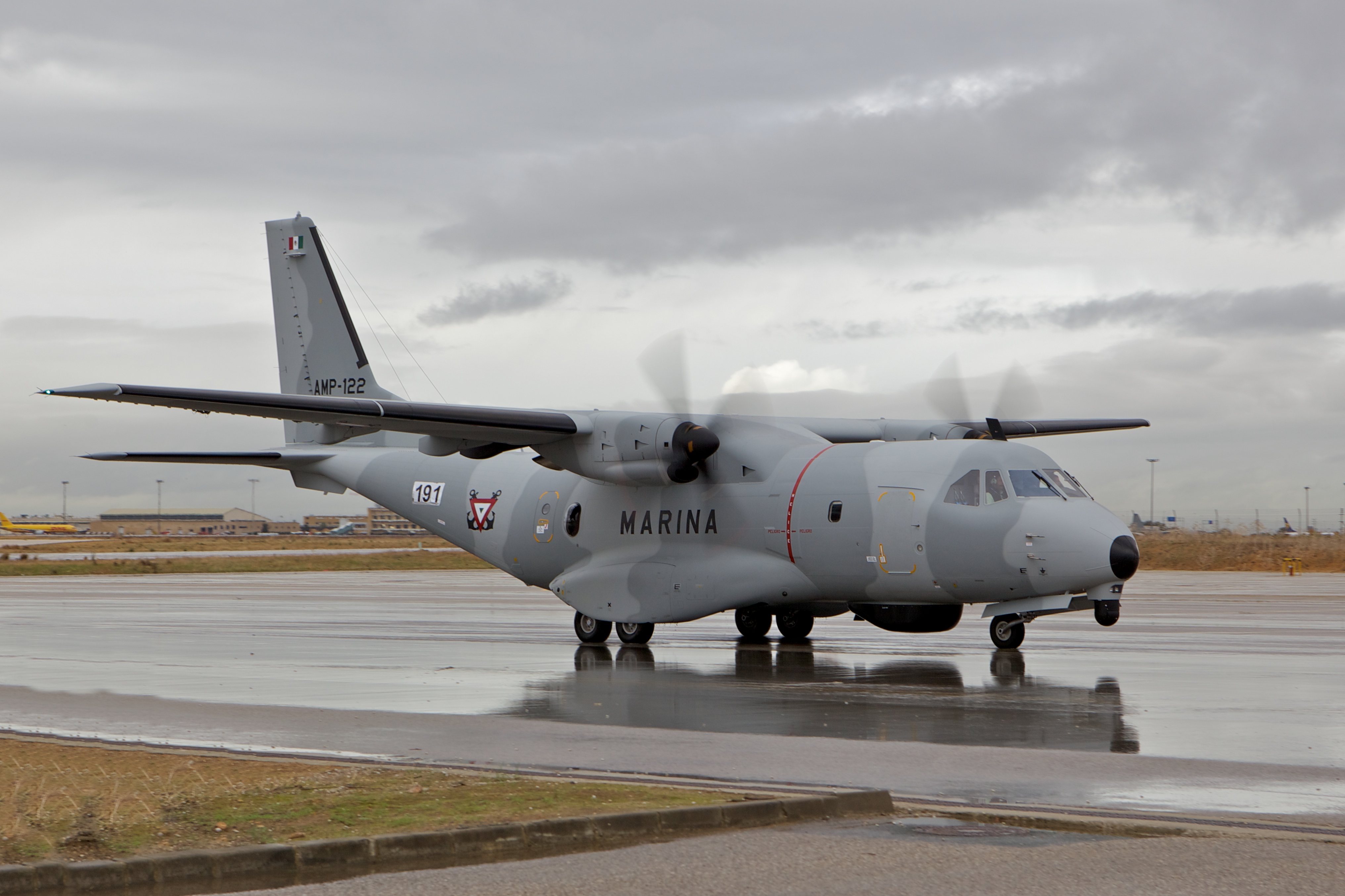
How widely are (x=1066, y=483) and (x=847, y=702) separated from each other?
655 centimetres

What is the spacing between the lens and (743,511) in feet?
69.3

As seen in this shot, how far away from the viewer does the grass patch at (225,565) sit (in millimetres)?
56156

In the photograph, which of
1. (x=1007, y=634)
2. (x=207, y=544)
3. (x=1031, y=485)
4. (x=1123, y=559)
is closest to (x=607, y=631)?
(x=1007, y=634)

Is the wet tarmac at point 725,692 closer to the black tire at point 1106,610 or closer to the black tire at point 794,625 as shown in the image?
the black tire at point 794,625

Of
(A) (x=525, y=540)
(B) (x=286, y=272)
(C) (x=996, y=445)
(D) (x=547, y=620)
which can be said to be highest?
(B) (x=286, y=272)

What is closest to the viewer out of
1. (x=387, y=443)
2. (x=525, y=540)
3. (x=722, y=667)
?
(x=722, y=667)

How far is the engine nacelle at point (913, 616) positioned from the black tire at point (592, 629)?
4278 millimetres

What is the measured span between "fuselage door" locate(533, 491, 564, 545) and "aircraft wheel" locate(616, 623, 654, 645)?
2309mm

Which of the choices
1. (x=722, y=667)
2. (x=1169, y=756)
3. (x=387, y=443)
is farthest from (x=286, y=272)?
(x=1169, y=756)

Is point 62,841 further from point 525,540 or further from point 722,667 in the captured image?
point 525,540

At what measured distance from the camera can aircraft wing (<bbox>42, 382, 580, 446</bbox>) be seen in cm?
1920

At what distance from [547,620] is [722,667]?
36.6ft

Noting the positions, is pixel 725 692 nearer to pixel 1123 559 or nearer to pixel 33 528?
pixel 1123 559

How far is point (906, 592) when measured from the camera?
19.5 metres
